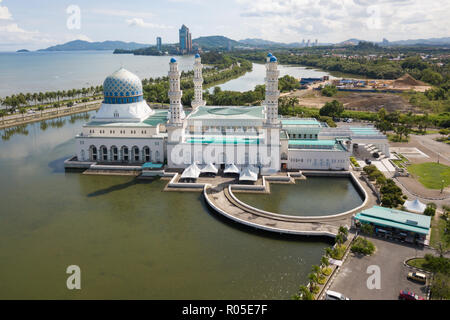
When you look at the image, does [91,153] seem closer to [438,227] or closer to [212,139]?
[212,139]

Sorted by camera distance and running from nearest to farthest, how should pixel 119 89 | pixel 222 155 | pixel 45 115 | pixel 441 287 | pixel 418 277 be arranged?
pixel 441 287, pixel 418 277, pixel 222 155, pixel 119 89, pixel 45 115

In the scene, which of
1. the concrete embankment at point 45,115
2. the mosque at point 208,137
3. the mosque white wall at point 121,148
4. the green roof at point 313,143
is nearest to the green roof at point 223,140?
the mosque at point 208,137

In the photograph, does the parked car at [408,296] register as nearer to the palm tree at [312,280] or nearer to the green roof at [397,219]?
the palm tree at [312,280]

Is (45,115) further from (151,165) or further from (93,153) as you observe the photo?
(151,165)

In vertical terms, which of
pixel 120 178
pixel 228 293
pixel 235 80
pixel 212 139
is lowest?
pixel 228 293

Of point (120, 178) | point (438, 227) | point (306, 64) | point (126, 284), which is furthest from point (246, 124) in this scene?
point (306, 64)

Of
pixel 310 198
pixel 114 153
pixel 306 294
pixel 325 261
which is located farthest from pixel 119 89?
pixel 306 294

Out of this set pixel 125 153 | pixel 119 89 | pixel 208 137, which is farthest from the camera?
pixel 119 89
